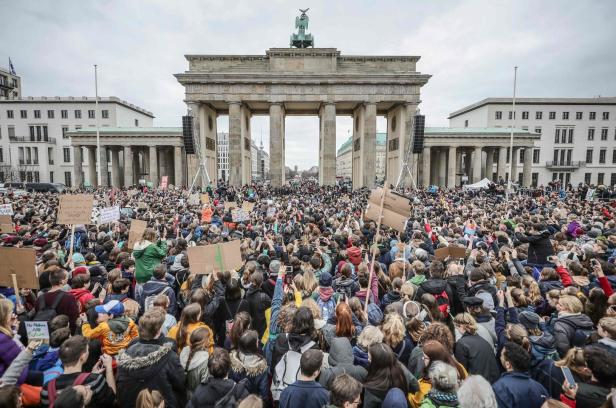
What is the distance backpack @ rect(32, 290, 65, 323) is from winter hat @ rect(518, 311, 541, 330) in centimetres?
580

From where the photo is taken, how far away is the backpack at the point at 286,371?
10.9 feet

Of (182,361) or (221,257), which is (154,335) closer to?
(182,361)

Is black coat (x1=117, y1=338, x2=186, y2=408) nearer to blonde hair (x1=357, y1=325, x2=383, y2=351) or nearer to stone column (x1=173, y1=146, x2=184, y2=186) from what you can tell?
blonde hair (x1=357, y1=325, x2=383, y2=351)

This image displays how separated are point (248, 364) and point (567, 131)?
80.4 m

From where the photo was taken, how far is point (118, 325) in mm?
3744

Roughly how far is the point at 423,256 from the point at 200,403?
5584mm

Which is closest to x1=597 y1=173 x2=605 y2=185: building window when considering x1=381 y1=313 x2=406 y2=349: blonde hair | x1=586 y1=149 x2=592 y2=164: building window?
x1=586 y1=149 x2=592 y2=164: building window

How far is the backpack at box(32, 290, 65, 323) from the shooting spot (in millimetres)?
4227

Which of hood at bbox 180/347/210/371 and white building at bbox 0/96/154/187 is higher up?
white building at bbox 0/96/154/187

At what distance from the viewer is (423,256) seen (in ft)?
23.6

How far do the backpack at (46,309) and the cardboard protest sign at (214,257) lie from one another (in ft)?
6.07

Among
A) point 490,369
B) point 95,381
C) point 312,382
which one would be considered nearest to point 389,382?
point 312,382

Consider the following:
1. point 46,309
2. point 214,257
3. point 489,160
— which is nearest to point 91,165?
point 214,257

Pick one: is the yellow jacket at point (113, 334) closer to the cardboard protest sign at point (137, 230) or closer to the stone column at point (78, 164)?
the cardboard protest sign at point (137, 230)
